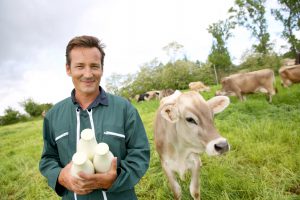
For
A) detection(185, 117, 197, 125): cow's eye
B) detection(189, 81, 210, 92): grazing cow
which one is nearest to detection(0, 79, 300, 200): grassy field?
detection(185, 117, 197, 125): cow's eye

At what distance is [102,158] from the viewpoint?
4.07 ft

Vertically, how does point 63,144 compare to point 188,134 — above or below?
above

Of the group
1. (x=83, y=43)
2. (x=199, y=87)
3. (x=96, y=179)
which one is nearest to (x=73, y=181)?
(x=96, y=179)

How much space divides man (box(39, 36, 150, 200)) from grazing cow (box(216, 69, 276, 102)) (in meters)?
8.71

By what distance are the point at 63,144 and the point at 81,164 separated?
2.02 ft

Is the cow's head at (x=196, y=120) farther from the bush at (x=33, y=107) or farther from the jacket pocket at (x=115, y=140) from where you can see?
the bush at (x=33, y=107)

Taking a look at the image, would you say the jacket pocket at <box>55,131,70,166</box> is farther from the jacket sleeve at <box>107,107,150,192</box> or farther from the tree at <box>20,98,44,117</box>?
the tree at <box>20,98,44,117</box>

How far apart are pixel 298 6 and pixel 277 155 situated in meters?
20.8

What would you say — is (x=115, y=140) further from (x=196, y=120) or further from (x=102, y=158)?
(x=196, y=120)

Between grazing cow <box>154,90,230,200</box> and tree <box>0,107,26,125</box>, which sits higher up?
grazing cow <box>154,90,230,200</box>

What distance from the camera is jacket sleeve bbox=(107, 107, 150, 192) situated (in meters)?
1.59

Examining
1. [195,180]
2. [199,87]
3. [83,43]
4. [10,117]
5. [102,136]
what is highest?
[83,43]

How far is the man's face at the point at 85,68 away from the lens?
1743 mm

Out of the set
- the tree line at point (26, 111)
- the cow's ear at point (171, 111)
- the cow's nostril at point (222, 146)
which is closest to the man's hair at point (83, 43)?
the cow's ear at point (171, 111)
